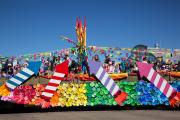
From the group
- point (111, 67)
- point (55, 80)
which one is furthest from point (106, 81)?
point (55, 80)

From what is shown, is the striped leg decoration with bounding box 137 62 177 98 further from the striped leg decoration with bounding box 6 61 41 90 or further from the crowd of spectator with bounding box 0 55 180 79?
the striped leg decoration with bounding box 6 61 41 90

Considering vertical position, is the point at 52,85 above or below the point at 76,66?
below

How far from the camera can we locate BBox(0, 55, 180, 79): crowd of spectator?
17.0 m

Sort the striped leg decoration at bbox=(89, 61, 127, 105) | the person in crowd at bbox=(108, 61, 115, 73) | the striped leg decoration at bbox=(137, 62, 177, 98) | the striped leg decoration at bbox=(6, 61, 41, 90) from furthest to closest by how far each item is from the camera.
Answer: the person in crowd at bbox=(108, 61, 115, 73), the striped leg decoration at bbox=(137, 62, 177, 98), the striped leg decoration at bbox=(89, 61, 127, 105), the striped leg decoration at bbox=(6, 61, 41, 90)

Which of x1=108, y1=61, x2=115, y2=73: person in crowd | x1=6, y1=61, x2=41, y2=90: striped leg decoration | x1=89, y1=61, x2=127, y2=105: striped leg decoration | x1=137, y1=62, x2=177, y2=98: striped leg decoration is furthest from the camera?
x1=108, y1=61, x2=115, y2=73: person in crowd

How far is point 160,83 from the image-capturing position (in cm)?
1711

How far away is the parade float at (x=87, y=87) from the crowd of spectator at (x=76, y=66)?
0.23 meters

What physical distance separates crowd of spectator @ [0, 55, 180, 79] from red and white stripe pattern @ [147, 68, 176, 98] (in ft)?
2.56

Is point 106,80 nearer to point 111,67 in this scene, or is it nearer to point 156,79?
point 111,67

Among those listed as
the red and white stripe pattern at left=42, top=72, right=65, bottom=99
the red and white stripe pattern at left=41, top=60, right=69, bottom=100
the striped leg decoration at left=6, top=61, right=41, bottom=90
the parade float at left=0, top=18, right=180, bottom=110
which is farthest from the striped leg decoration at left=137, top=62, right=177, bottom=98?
the striped leg decoration at left=6, top=61, right=41, bottom=90

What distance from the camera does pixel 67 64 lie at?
16578mm

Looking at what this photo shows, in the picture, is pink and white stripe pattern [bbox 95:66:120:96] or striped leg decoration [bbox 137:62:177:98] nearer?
pink and white stripe pattern [bbox 95:66:120:96]

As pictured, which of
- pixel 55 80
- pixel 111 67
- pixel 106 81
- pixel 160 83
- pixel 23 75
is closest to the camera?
pixel 23 75

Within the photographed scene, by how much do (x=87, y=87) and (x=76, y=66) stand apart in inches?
48.1
